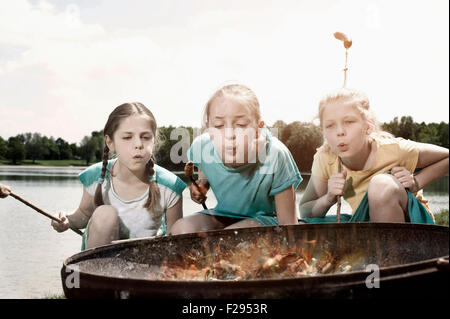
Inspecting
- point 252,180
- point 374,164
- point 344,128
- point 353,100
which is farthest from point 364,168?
point 252,180

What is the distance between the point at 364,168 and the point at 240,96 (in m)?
0.87

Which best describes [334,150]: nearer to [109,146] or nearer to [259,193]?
[259,193]

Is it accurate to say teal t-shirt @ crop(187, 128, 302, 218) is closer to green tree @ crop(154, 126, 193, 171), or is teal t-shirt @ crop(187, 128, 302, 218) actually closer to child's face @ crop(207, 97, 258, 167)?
child's face @ crop(207, 97, 258, 167)

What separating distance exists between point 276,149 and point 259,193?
26 cm

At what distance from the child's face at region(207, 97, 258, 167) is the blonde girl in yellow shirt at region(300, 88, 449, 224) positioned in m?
0.47

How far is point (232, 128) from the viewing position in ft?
9.46

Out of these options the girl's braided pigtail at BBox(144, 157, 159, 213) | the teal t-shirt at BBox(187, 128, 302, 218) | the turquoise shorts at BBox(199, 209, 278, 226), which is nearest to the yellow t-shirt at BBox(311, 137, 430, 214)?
the teal t-shirt at BBox(187, 128, 302, 218)

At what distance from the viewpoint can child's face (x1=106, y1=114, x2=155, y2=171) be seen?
3.10m

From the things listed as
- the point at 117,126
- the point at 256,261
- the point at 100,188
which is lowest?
the point at 256,261

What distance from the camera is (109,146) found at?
316 cm

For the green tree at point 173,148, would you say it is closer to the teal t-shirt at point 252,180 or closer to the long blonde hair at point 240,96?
the teal t-shirt at point 252,180

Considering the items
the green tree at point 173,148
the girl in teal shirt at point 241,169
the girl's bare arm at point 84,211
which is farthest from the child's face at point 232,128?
the girl's bare arm at point 84,211

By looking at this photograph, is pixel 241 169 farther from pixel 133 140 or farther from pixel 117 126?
pixel 117 126
